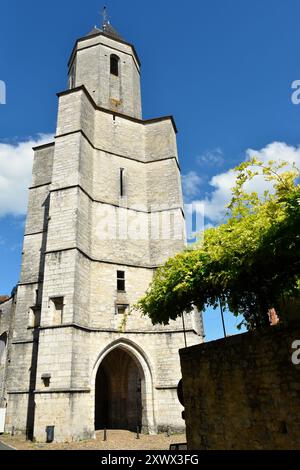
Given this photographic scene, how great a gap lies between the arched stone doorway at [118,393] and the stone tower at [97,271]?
0.04 metres

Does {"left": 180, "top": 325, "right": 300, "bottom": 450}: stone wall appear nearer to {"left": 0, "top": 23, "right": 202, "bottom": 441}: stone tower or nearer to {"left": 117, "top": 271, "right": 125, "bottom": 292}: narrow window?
{"left": 0, "top": 23, "right": 202, "bottom": 441}: stone tower

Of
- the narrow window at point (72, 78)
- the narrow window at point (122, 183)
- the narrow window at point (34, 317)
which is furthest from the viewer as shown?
the narrow window at point (72, 78)

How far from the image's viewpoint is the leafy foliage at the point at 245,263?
4.64 meters

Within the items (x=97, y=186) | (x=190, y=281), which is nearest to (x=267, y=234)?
(x=190, y=281)

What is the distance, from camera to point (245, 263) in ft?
18.0

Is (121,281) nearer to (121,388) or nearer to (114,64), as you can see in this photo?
(121,388)

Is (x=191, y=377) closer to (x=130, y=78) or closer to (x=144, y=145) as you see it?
(x=144, y=145)

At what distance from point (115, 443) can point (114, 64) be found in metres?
19.5

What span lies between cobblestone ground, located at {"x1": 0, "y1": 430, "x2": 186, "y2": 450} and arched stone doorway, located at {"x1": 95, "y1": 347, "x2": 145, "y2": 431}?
2332 millimetres

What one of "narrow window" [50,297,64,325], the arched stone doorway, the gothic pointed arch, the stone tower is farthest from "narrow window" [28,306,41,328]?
the arched stone doorway

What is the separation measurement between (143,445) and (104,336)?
4.08 m

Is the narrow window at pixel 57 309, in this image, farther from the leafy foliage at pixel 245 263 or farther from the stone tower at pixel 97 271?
the leafy foliage at pixel 245 263

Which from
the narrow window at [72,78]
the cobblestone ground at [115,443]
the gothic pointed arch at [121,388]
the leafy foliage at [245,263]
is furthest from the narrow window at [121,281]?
the narrow window at [72,78]

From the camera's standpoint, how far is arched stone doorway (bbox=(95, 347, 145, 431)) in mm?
14680
